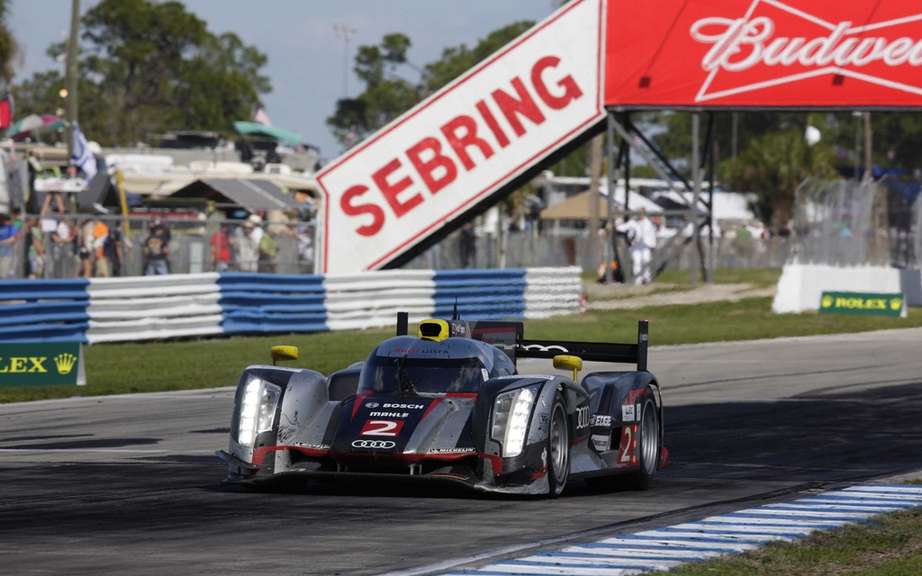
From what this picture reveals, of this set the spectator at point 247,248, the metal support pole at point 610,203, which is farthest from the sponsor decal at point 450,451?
the metal support pole at point 610,203

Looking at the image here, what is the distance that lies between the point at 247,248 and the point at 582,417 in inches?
805

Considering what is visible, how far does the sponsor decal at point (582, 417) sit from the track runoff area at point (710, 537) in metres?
1.47

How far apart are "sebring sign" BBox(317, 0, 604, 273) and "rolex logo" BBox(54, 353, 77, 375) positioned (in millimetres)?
14119

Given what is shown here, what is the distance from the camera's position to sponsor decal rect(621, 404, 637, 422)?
11.8 meters

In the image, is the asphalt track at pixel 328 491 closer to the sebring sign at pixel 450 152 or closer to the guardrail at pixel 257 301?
the guardrail at pixel 257 301

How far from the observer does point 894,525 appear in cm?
970

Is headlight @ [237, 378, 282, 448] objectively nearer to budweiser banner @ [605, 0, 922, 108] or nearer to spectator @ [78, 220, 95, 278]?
spectator @ [78, 220, 95, 278]

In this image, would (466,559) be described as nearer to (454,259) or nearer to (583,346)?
(583,346)

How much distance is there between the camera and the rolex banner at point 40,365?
66.5 feet

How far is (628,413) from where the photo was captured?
11883mm

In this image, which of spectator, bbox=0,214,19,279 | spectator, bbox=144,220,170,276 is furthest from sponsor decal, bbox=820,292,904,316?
spectator, bbox=0,214,19,279

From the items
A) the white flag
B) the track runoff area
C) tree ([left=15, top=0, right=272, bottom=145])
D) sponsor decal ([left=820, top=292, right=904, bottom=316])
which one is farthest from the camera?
tree ([left=15, top=0, right=272, bottom=145])

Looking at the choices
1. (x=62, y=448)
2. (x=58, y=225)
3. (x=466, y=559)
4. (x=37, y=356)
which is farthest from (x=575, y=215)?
(x=466, y=559)

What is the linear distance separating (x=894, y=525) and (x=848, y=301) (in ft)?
81.8
